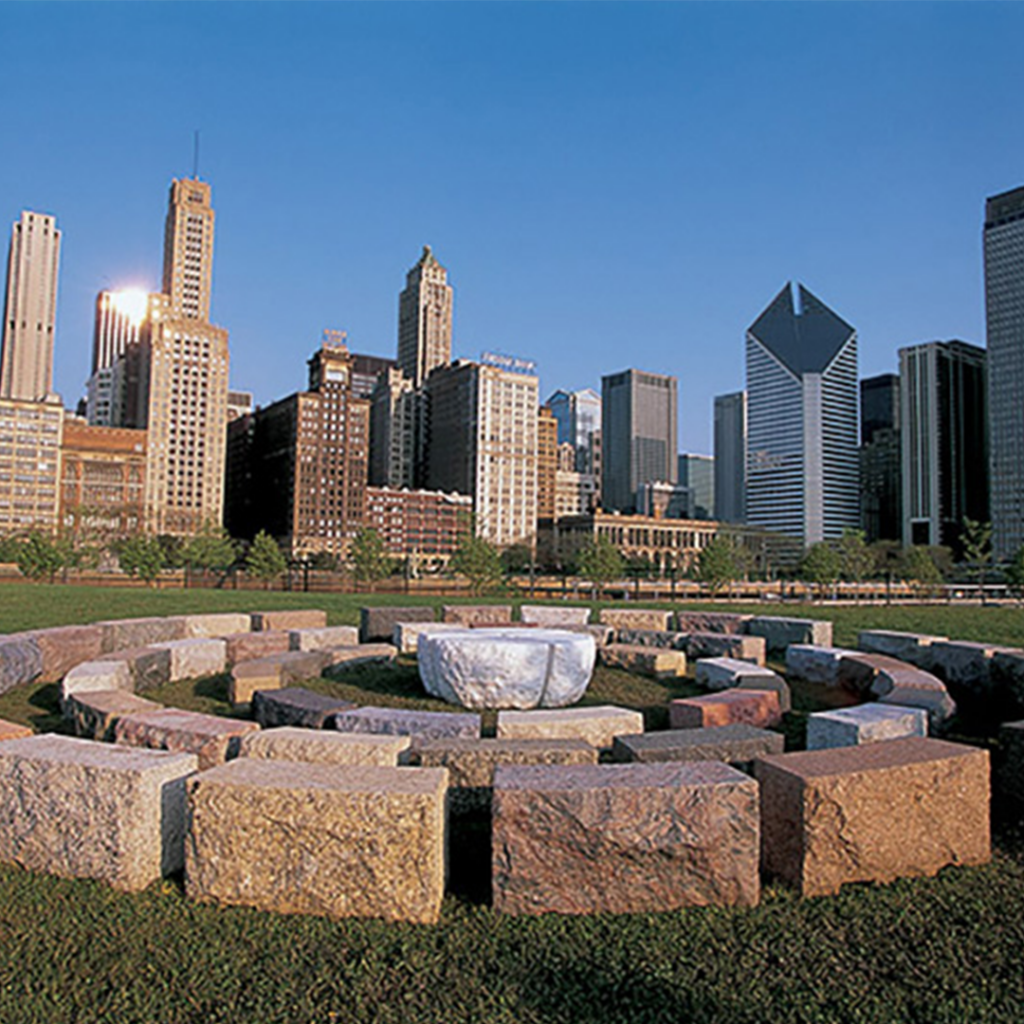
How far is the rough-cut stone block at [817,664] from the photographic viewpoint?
11133 mm

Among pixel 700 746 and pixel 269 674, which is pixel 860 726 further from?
pixel 269 674

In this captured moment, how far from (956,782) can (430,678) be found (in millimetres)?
5921

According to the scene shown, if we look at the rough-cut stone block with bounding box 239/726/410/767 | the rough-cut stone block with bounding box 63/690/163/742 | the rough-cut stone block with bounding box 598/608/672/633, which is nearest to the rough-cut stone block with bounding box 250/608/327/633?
the rough-cut stone block with bounding box 598/608/672/633

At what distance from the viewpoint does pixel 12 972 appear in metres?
3.56

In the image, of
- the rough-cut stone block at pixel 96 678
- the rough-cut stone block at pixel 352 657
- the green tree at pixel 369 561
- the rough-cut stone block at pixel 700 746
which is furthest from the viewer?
the green tree at pixel 369 561

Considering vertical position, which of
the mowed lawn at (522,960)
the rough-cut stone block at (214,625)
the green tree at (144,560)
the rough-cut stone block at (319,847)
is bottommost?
the mowed lawn at (522,960)

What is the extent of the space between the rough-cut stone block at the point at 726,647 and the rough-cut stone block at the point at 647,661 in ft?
3.08

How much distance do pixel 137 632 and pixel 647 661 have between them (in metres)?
7.54

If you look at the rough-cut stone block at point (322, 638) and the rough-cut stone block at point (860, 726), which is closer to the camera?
the rough-cut stone block at point (860, 726)

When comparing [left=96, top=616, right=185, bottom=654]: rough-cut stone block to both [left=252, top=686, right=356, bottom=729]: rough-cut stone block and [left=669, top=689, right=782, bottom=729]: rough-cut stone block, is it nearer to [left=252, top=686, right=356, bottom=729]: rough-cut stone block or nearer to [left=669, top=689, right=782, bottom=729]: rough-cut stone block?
[left=252, top=686, right=356, bottom=729]: rough-cut stone block

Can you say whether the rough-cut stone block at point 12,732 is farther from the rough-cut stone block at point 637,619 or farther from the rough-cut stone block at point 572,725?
the rough-cut stone block at point 637,619

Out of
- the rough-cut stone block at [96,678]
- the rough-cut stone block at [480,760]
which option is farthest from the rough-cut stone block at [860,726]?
the rough-cut stone block at [96,678]

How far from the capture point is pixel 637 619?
1501cm

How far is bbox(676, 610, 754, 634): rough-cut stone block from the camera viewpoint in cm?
1445
